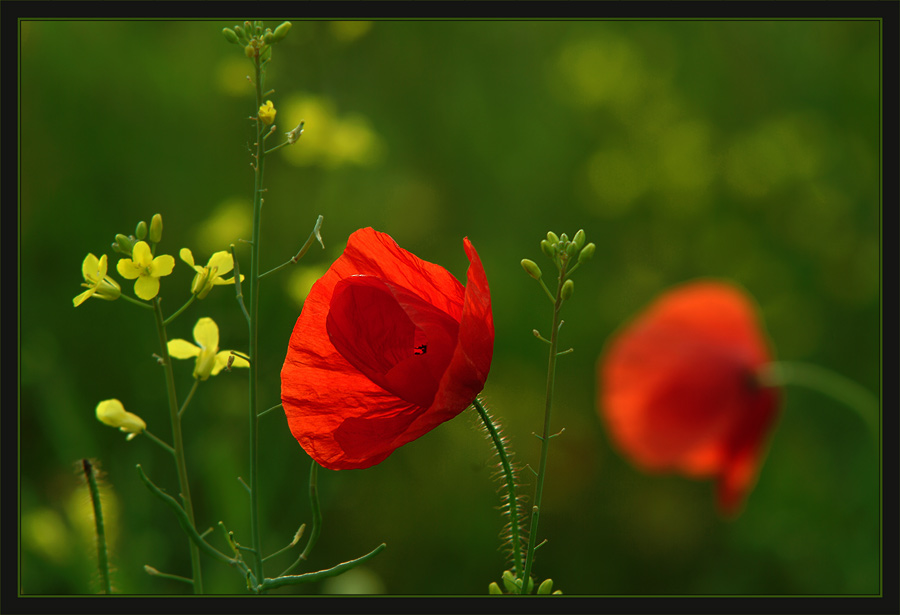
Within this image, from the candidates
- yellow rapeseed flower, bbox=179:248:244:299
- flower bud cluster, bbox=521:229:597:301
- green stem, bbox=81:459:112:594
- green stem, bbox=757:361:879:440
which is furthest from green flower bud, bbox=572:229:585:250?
green stem, bbox=757:361:879:440

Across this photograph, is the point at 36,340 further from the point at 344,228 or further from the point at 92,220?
the point at 344,228

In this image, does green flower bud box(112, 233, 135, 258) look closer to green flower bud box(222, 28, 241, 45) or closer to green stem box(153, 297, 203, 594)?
green stem box(153, 297, 203, 594)

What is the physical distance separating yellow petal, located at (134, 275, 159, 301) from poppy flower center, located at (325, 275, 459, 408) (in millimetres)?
111

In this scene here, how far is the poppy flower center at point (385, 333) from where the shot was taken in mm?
531

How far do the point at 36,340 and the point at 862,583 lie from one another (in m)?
1.85

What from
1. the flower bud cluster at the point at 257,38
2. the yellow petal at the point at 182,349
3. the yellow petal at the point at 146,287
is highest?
the flower bud cluster at the point at 257,38

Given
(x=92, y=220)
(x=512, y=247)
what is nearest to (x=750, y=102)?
(x=512, y=247)

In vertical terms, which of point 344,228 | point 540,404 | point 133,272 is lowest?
point 540,404

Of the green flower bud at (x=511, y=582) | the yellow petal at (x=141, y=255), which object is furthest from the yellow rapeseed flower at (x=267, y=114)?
the green flower bud at (x=511, y=582)

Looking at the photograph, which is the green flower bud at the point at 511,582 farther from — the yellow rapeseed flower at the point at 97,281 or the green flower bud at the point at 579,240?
the yellow rapeseed flower at the point at 97,281

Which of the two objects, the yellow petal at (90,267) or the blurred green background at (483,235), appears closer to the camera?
the yellow petal at (90,267)

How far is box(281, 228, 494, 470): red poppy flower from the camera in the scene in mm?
516

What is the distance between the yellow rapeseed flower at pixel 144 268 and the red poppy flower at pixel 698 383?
935mm

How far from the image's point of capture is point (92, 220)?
6.57 feet
